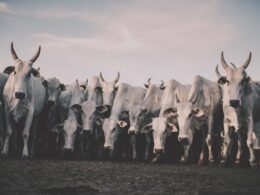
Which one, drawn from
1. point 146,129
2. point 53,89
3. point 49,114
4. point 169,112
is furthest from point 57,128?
point 169,112

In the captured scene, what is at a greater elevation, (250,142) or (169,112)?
(169,112)

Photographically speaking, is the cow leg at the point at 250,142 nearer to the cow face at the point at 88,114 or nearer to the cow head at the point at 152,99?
the cow head at the point at 152,99

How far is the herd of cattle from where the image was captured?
10.6m

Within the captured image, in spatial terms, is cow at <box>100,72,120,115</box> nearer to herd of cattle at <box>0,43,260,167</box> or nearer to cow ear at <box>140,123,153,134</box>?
herd of cattle at <box>0,43,260,167</box>

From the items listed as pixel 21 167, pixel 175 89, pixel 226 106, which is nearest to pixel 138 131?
pixel 175 89

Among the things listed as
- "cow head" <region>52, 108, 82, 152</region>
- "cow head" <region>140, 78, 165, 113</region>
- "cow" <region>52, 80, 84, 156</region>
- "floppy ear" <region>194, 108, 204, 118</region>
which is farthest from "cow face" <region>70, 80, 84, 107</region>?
"floppy ear" <region>194, 108, 204, 118</region>

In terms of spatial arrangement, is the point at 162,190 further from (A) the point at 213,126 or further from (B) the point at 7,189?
(A) the point at 213,126

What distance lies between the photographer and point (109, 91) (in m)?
14.7

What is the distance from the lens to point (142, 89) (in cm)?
1523

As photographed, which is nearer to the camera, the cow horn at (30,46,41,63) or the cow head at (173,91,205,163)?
the cow head at (173,91,205,163)

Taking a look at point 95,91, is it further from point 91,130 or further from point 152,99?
point 91,130


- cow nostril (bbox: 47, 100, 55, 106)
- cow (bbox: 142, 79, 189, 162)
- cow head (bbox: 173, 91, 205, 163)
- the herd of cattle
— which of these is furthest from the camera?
cow nostril (bbox: 47, 100, 55, 106)

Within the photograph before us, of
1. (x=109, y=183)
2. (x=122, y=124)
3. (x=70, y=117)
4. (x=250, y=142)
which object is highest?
(x=70, y=117)

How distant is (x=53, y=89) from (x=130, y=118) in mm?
2837
